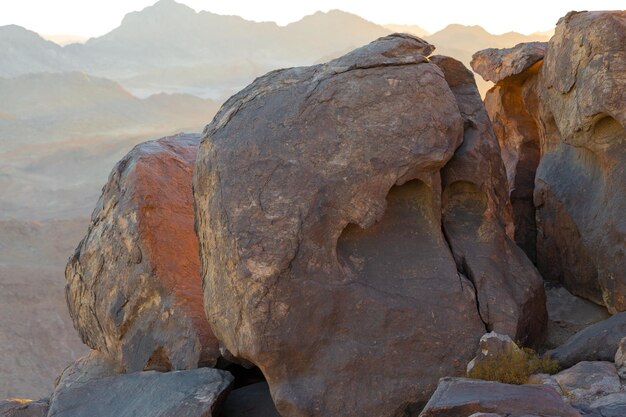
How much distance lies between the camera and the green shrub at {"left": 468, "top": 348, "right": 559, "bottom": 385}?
5270 mm

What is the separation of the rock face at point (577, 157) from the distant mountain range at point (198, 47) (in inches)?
2689

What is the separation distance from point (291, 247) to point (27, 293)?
67.2 feet

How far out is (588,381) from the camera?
505 cm

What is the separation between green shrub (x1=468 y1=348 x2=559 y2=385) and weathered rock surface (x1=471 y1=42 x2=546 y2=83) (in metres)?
4.17

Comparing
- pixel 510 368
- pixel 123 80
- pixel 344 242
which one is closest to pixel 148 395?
pixel 344 242

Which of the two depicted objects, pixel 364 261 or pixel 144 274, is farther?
pixel 144 274

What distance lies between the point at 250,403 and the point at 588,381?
279 centimetres

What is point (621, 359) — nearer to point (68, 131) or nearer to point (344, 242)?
Result: point (344, 242)

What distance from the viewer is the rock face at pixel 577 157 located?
22.0 ft

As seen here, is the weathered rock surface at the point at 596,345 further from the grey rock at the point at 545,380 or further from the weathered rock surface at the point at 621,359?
the grey rock at the point at 545,380

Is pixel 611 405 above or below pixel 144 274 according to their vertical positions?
below

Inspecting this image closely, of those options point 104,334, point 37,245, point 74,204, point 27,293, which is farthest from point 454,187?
point 74,204

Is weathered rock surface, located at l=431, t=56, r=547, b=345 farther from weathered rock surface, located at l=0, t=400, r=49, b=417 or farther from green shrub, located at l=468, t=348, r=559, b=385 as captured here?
weathered rock surface, located at l=0, t=400, r=49, b=417

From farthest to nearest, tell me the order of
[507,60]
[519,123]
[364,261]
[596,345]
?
[519,123]
[507,60]
[364,261]
[596,345]
